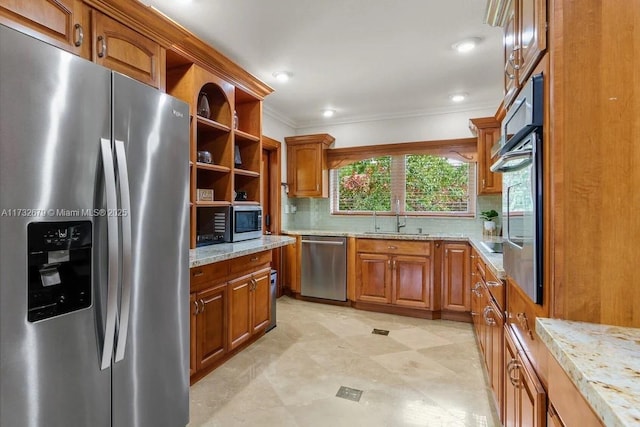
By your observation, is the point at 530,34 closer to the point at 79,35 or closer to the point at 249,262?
the point at 79,35

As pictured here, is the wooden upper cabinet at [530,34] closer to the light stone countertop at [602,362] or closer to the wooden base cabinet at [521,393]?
the light stone countertop at [602,362]

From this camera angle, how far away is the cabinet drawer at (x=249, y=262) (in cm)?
254

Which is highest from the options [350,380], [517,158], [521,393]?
[517,158]

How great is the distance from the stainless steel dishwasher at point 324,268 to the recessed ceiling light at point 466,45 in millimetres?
2349

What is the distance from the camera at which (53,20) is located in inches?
56.5

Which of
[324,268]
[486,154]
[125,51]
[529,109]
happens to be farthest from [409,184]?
[125,51]

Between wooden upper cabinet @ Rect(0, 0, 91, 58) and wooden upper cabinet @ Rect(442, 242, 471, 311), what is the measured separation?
3565 mm

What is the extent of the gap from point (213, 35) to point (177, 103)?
1.23 metres

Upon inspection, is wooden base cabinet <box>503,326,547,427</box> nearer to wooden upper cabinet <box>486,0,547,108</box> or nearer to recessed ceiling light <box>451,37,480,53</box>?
wooden upper cabinet <box>486,0,547,108</box>

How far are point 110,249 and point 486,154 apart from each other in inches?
151

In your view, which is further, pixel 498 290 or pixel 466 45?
pixel 466 45

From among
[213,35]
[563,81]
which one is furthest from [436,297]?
[213,35]

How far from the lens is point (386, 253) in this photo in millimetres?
3818

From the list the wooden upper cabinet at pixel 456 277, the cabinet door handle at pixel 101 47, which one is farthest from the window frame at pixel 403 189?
the cabinet door handle at pixel 101 47
